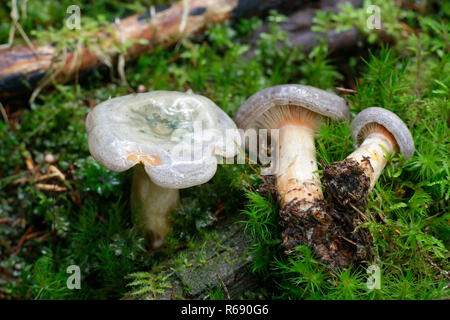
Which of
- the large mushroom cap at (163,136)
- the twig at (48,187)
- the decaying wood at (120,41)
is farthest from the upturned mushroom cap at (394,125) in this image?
the twig at (48,187)

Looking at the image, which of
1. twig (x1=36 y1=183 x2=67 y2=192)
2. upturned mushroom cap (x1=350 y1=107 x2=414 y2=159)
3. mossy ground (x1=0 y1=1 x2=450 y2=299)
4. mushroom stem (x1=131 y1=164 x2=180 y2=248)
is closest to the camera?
mossy ground (x1=0 y1=1 x2=450 y2=299)

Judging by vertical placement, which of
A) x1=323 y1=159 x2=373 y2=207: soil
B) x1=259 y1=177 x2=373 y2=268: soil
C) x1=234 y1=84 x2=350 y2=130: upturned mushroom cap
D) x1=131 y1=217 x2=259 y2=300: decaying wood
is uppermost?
x1=234 y1=84 x2=350 y2=130: upturned mushroom cap

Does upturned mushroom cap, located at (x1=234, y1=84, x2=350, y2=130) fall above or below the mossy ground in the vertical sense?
above

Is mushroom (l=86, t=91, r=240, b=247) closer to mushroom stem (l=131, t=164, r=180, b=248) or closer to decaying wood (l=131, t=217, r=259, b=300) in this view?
mushroom stem (l=131, t=164, r=180, b=248)

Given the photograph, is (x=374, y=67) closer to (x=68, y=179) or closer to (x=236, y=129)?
(x=236, y=129)

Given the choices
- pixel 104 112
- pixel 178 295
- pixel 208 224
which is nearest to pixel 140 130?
pixel 104 112

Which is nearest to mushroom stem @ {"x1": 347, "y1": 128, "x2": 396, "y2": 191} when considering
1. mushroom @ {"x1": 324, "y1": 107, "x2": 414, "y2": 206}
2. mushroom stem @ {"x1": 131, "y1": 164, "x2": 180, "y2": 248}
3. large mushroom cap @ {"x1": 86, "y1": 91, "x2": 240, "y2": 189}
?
mushroom @ {"x1": 324, "y1": 107, "x2": 414, "y2": 206}

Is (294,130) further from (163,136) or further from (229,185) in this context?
(163,136)

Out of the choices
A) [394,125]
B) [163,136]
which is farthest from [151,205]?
[394,125]

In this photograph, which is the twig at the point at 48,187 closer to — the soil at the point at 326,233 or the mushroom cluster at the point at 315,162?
the mushroom cluster at the point at 315,162
